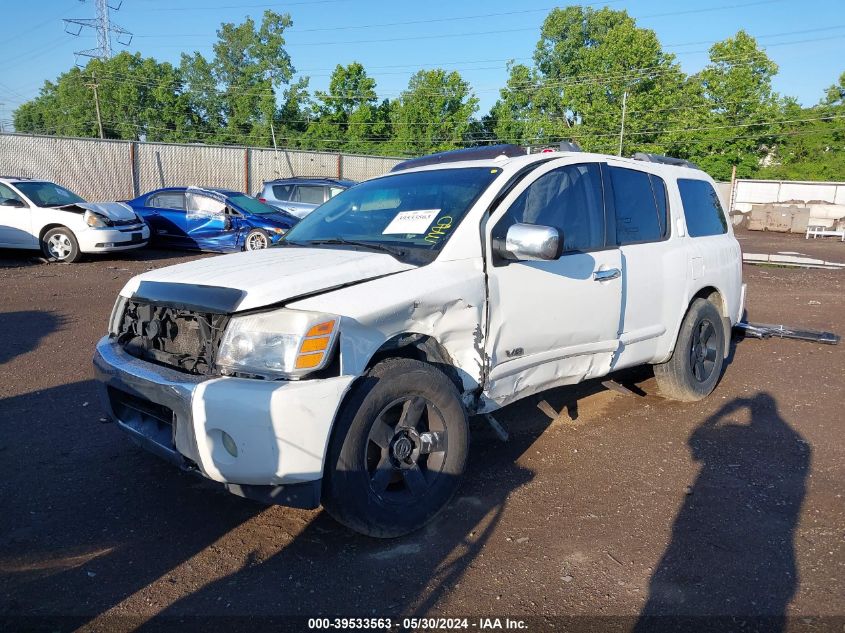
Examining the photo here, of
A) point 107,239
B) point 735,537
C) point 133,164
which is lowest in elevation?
point 735,537

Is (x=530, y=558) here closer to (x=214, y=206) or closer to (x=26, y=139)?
(x=214, y=206)

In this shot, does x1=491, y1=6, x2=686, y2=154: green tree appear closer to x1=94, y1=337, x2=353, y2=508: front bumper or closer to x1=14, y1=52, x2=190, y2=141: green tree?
x1=14, y1=52, x2=190, y2=141: green tree

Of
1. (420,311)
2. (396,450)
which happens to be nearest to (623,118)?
(420,311)

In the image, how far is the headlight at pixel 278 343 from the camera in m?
2.88

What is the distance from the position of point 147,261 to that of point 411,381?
38.1ft

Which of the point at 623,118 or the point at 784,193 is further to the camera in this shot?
the point at 623,118

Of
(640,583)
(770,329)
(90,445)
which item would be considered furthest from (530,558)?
(770,329)

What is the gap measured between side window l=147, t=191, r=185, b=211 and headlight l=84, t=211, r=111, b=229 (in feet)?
6.72

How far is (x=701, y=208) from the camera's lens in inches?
221

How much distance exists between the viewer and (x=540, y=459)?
4.32m

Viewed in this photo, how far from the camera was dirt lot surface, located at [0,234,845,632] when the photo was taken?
281 centimetres

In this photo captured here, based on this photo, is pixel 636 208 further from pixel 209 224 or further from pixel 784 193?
pixel 784 193

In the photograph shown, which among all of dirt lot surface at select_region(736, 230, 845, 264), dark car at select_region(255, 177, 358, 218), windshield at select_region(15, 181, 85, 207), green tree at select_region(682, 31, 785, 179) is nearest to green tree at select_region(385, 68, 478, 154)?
green tree at select_region(682, 31, 785, 179)

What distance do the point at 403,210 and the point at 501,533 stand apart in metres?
1.89
